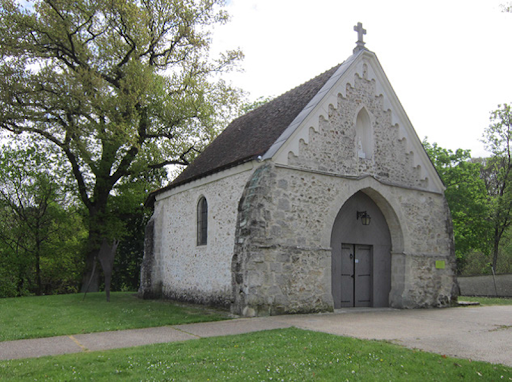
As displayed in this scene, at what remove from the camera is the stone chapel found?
474 inches

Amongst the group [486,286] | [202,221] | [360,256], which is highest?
[202,221]

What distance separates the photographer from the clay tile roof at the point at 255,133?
13594 millimetres

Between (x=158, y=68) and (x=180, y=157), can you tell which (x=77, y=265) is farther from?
(x=158, y=68)

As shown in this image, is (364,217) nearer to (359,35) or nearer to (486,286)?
(359,35)

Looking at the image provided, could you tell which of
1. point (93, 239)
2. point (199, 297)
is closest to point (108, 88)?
point (93, 239)

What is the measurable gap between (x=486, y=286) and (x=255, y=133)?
14676mm

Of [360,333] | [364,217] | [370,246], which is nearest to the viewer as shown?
[360,333]

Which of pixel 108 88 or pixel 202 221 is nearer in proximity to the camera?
pixel 202 221

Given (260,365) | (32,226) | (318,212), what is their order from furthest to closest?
(32,226) < (318,212) < (260,365)

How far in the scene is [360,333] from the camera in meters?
8.88

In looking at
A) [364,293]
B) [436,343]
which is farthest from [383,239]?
[436,343]

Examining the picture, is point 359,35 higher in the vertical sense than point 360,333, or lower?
higher

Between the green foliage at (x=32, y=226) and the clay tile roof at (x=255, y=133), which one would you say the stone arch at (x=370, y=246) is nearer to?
the clay tile roof at (x=255, y=133)

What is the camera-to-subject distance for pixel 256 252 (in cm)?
1159
